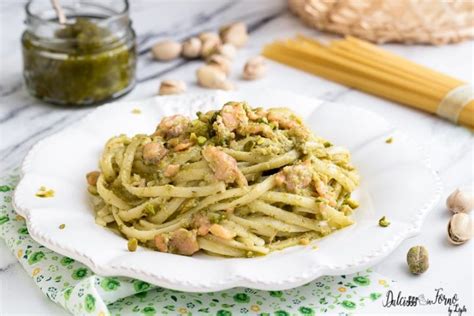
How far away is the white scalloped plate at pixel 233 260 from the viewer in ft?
9.57

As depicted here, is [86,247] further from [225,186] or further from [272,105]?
[272,105]

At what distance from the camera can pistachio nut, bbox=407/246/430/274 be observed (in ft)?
10.7

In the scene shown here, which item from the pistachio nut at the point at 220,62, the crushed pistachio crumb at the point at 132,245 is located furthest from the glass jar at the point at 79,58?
the crushed pistachio crumb at the point at 132,245

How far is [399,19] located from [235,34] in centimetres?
111

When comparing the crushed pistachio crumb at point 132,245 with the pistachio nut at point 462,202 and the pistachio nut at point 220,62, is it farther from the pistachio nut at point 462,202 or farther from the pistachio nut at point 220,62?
the pistachio nut at point 220,62

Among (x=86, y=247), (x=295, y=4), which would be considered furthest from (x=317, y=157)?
(x=295, y=4)

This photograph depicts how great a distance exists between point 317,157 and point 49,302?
1.26 meters

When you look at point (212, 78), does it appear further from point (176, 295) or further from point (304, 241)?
point (176, 295)

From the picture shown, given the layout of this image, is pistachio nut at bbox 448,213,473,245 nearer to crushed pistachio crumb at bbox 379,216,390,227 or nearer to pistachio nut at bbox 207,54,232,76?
crushed pistachio crumb at bbox 379,216,390,227

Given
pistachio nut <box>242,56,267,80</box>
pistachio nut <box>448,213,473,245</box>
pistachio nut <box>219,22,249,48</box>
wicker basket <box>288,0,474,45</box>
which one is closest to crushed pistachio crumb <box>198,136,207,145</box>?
pistachio nut <box>448,213,473,245</box>

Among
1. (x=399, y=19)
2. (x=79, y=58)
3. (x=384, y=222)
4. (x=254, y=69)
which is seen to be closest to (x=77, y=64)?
(x=79, y=58)

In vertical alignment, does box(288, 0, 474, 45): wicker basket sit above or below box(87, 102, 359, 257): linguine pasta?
below

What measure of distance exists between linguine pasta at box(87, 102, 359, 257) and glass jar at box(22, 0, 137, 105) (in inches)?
43.3

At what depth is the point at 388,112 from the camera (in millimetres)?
4773
